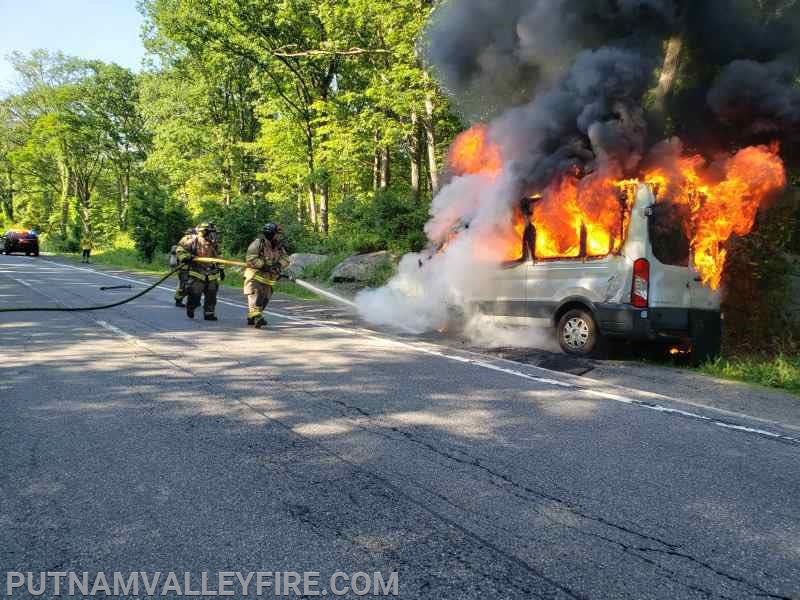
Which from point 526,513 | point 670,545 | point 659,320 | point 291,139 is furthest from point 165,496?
point 291,139

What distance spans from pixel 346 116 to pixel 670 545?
887 inches

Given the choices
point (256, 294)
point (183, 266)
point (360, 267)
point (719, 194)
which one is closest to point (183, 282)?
point (183, 266)

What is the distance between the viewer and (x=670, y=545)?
2803 millimetres

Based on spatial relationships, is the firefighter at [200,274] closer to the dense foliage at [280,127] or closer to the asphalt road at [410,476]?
the asphalt road at [410,476]

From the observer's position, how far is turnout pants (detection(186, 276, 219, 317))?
34.9 feet

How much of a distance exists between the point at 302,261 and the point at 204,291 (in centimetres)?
987

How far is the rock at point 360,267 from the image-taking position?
1731 cm

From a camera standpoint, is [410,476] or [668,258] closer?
[410,476]

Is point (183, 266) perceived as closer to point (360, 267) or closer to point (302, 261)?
point (360, 267)

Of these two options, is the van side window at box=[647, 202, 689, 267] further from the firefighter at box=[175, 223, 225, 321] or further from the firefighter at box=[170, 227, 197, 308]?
the firefighter at box=[170, 227, 197, 308]

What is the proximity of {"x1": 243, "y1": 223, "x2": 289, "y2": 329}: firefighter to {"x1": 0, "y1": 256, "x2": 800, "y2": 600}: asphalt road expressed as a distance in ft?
10.5

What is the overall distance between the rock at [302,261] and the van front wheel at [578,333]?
12.9 metres

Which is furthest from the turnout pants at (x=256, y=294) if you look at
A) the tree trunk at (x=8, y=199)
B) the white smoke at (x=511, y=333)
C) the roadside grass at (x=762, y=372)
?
the tree trunk at (x=8, y=199)

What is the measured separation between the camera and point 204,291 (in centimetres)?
1072
